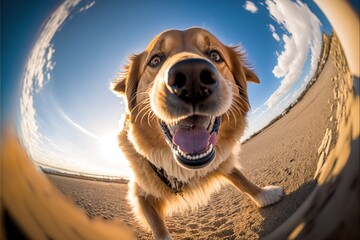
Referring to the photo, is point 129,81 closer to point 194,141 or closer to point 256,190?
point 194,141

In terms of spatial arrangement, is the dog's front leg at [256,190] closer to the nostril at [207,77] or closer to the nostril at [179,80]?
the nostril at [207,77]

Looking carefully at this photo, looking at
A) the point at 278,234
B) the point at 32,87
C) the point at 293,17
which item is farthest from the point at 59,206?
the point at 293,17

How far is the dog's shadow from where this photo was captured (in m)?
2.15

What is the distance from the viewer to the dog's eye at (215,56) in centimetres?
237

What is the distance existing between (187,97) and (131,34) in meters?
0.53

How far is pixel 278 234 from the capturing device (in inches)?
82.9

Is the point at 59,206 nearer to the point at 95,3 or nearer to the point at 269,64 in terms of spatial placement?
the point at 95,3

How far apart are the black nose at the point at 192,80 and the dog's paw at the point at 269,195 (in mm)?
975

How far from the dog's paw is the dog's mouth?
55 centimetres

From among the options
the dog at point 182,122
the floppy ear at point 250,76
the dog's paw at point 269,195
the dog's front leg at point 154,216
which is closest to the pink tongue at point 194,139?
the dog at point 182,122

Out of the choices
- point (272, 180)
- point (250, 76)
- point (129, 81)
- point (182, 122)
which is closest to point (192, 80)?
point (182, 122)

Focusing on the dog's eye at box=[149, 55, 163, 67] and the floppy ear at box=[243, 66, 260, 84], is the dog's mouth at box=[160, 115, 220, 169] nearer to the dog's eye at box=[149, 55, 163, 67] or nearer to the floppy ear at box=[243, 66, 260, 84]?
the floppy ear at box=[243, 66, 260, 84]

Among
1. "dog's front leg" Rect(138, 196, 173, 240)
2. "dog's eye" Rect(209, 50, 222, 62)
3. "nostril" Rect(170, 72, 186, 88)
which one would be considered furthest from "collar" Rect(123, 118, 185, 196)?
"nostril" Rect(170, 72, 186, 88)

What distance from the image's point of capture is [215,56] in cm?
240
